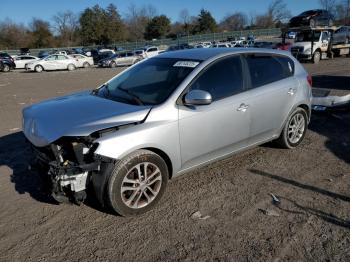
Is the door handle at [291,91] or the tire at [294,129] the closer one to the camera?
the door handle at [291,91]

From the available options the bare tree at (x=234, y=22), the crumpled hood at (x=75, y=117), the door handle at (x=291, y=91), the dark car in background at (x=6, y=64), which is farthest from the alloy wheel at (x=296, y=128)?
the bare tree at (x=234, y=22)

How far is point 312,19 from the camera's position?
24.2m

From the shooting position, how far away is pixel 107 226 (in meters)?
3.67

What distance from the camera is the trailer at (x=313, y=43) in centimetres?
2341

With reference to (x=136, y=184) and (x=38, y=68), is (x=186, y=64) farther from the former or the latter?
(x=38, y=68)

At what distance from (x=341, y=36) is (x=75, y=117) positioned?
26.6 metres

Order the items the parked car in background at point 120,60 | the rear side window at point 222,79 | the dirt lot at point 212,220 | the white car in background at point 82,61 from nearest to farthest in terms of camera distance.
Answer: the dirt lot at point 212,220
the rear side window at point 222,79
the white car in background at point 82,61
the parked car in background at point 120,60

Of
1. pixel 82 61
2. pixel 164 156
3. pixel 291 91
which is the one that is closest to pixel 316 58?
pixel 291 91

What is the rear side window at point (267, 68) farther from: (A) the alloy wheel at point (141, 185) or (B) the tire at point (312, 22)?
(B) the tire at point (312, 22)

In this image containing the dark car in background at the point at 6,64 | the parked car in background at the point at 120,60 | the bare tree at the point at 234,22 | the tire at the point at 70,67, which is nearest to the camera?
the tire at the point at 70,67

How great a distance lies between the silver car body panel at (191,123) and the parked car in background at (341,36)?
76.4 ft

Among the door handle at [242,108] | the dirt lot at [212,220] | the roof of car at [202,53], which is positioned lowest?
the dirt lot at [212,220]

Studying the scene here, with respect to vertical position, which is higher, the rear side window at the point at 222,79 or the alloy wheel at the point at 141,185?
the rear side window at the point at 222,79

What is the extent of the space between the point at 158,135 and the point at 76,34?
8785 centimetres
